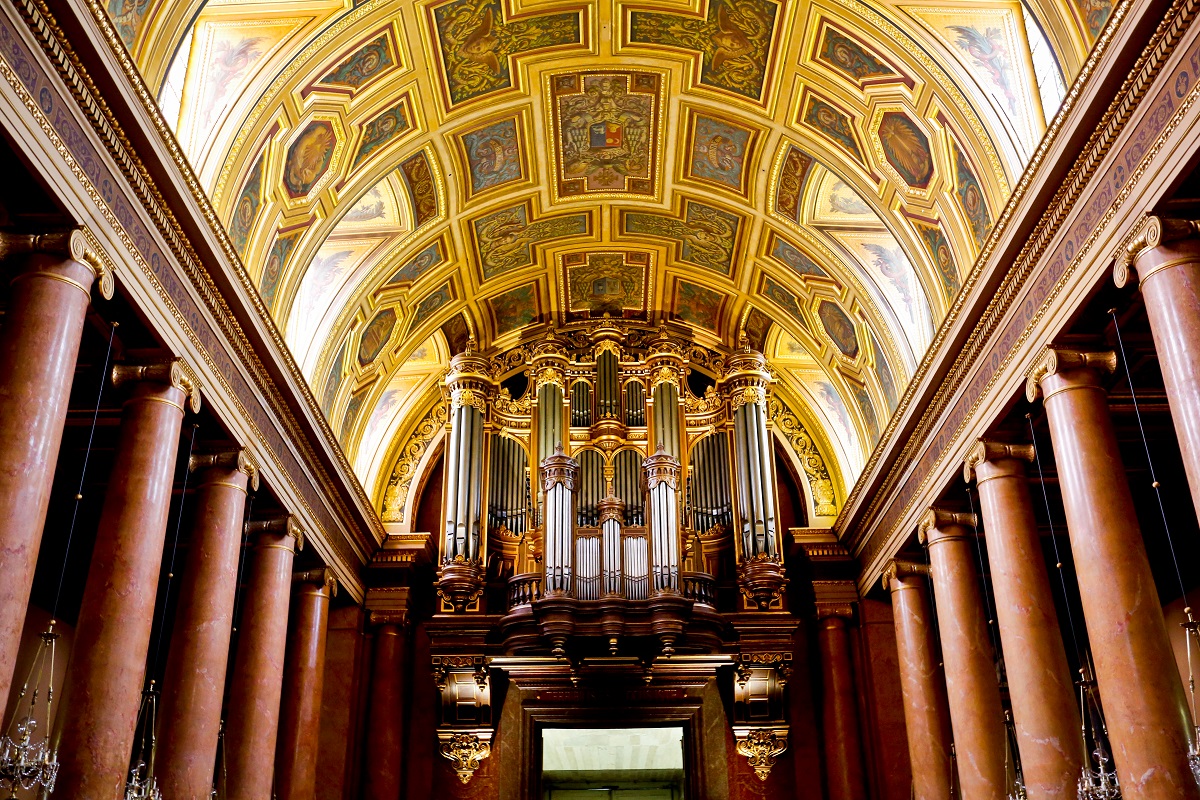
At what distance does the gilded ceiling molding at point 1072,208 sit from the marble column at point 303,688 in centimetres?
774

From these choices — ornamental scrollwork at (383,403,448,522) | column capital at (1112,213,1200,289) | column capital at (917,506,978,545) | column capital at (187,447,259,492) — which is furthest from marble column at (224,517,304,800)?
column capital at (1112,213,1200,289)

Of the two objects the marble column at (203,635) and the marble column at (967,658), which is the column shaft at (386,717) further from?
the marble column at (967,658)

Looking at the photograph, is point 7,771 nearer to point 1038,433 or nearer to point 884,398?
point 1038,433

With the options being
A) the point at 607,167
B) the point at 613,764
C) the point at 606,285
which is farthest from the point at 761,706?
the point at 607,167

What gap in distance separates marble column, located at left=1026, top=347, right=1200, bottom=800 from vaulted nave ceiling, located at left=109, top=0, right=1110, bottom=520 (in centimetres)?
243

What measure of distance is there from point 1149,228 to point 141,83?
732 centimetres

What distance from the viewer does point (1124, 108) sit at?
7992 millimetres

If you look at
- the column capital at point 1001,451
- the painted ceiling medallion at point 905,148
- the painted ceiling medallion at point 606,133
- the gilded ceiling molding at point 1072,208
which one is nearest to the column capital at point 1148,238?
the gilded ceiling molding at point 1072,208

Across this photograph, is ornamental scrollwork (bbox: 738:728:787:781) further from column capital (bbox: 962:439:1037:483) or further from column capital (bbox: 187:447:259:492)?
column capital (bbox: 187:447:259:492)

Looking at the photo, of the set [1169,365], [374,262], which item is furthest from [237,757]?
[1169,365]

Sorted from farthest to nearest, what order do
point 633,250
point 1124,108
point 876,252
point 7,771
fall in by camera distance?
point 633,250
point 876,252
point 1124,108
point 7,771

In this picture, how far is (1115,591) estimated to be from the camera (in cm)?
846

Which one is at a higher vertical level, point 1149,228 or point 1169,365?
point 1149,228

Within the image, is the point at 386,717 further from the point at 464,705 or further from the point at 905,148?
the point at 905,148
